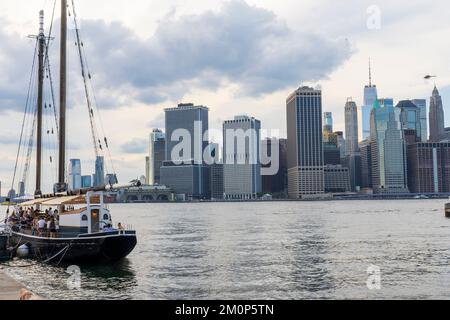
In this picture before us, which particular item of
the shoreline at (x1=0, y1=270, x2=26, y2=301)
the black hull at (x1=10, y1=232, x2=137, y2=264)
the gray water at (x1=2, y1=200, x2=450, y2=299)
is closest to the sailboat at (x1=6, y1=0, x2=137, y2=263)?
the black hull at (x1=10, y1=232, x2=137, y2=264)

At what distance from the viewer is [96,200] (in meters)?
43.8

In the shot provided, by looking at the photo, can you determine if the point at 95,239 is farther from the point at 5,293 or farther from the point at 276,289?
the point at 5,293

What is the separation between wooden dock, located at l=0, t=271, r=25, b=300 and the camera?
21125 mm

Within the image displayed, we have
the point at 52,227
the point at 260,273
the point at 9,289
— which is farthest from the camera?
the point at 52,227

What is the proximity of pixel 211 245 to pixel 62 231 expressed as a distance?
2220 centimetres

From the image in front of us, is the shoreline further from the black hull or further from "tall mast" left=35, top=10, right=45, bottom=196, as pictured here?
"tall mast" left=35, top=10, right=45, bottom=196

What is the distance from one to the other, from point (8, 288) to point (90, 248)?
16413 millimetres

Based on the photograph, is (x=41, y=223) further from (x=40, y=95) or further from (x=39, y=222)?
(x=40, y=95)

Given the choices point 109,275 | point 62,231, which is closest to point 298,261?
point 109,275

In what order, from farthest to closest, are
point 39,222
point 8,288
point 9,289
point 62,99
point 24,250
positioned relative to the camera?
point 62,99 → point 24,250 → point 39,222 → point 8,288 → point 9,289

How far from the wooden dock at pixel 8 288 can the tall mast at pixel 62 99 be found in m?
24.1

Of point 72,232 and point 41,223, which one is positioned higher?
point 41,223

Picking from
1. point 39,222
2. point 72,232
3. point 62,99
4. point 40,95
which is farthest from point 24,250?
point 40,95

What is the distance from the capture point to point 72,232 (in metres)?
42.1
